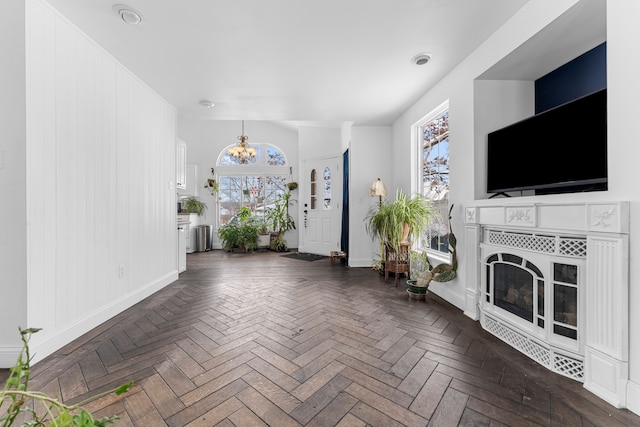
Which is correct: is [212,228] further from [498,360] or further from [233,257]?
[498,360]

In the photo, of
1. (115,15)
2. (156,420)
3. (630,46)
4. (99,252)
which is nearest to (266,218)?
(99,252)

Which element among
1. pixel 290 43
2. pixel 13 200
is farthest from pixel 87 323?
pixel 290 43

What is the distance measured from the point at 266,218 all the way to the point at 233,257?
4.99 feet

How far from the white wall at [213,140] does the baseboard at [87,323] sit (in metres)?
3.82

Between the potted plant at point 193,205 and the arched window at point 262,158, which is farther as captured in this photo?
the arched window at point 262,158

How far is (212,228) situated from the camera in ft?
22.7

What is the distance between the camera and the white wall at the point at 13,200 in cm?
179

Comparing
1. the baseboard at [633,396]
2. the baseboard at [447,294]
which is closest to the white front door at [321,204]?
the baseboard at [447,294]

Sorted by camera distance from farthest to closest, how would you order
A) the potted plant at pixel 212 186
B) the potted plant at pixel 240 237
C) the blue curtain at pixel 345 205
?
the potted plant at pixel 212 186 < the potted plant at pixel 240 237 < the blue curtain at pixel 345 205

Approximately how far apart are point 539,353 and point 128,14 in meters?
3.58

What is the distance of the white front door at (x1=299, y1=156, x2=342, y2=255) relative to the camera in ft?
18.5

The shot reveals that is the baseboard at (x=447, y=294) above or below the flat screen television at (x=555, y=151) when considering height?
below

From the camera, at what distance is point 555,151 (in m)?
1.92

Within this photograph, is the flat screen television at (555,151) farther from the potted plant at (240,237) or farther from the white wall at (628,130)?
the potted plant at (240,237)
